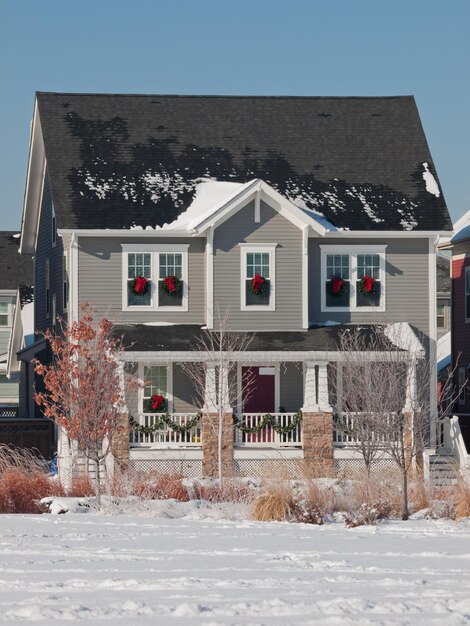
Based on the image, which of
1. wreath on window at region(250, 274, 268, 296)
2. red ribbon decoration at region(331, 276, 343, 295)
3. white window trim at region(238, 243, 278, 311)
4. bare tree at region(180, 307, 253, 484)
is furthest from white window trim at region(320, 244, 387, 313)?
bare tree at region(180, 307, 253, 484)

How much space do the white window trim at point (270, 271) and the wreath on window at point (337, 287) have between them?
1628mm

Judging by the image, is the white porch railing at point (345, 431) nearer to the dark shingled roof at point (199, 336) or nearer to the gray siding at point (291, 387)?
the gray siding at point (291, 387)

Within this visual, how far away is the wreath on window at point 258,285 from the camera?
32.4 meters

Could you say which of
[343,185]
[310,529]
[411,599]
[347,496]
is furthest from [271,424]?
[411,599]

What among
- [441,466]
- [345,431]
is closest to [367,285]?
[345,431]

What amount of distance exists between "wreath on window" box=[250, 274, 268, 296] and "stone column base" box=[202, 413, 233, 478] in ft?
13.2

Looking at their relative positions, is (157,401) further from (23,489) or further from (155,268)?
(23,489)

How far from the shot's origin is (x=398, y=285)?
110ft

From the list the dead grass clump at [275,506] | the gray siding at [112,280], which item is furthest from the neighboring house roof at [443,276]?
the dead grass clump at [275,506]

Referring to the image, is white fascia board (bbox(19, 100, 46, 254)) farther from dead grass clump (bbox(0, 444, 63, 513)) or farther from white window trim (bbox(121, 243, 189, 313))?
dead grass clump (bbox(0, 444, 63, 513))

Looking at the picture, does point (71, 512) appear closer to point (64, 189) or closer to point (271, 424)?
point (271, 424)

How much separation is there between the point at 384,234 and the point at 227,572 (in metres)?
21.3

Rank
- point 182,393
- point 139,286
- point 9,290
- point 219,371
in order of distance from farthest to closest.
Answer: point 9,290
point 182,393
point 139,286
point 219,371

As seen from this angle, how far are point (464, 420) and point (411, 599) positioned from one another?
26.9 meters
